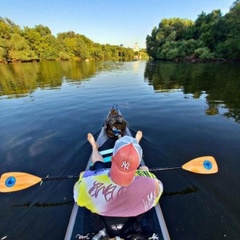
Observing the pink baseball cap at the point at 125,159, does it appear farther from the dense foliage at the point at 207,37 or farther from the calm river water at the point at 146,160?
the dense foliage at the point at 207,37

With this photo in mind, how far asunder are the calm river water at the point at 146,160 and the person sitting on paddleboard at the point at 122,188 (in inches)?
49.5

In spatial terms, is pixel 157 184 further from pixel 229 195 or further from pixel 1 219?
pixel 1 219

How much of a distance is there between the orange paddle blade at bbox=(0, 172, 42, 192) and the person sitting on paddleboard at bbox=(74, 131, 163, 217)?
5.67ft

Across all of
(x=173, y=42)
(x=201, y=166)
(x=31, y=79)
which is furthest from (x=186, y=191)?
(x=173, y=42)

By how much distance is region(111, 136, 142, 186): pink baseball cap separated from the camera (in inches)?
71.2

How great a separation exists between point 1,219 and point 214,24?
47.3m

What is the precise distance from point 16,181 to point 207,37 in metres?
47.6

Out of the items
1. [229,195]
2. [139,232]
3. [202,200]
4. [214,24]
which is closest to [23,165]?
[139,232]

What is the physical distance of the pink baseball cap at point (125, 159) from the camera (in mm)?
1808

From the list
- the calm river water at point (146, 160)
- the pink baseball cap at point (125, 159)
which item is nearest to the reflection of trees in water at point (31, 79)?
the calm river water at point (146, 160)

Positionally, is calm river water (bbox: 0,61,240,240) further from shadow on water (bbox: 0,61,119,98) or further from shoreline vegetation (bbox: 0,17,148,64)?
shoreline vegetation (bbox: 0,17,148,64)

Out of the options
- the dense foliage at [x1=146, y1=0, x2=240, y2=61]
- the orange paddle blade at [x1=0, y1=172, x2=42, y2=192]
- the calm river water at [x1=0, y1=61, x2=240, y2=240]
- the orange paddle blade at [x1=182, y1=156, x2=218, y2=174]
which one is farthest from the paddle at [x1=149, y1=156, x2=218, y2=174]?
the dense foliage at [x1=146, y1=0, x2=240, y2=61]

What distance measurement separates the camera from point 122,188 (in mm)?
1920

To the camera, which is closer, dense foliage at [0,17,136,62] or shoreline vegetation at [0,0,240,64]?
shoreline vegetation at [0,0,240,64]
